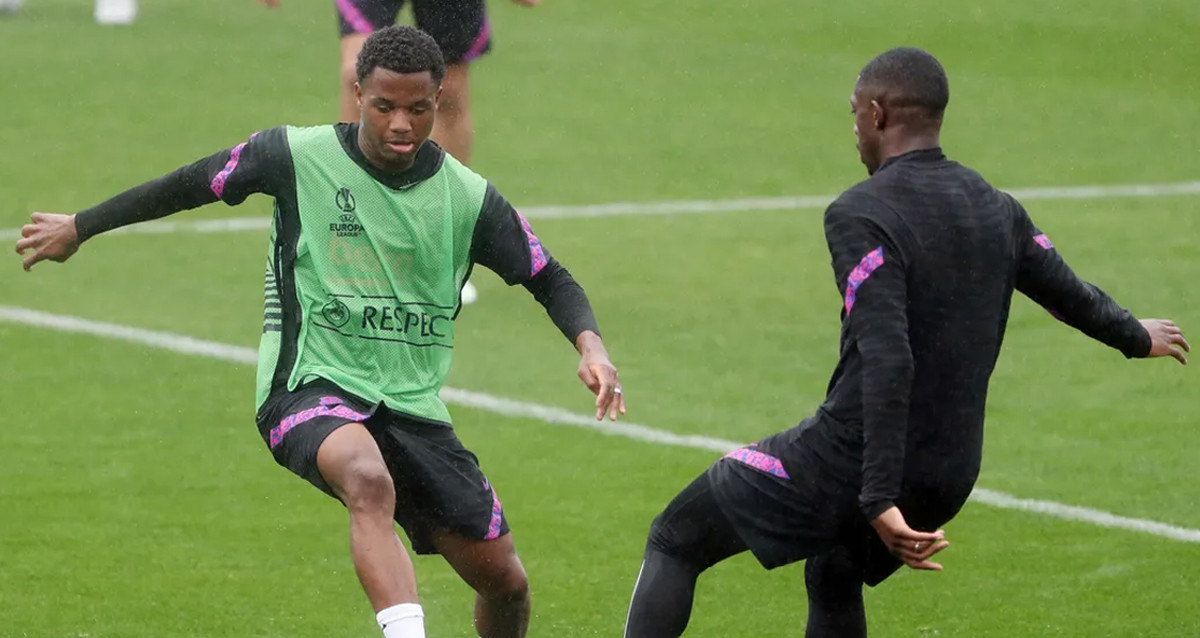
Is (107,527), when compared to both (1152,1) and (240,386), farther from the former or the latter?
(1152,1)

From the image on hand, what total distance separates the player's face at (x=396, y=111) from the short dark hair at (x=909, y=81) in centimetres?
125

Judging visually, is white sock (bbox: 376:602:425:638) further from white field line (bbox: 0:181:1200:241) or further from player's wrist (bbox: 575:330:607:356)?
white field line (bbox: 0:181:1200:241)

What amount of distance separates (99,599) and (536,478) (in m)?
2.08

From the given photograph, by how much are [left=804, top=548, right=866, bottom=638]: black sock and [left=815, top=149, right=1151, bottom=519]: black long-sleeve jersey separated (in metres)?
0.49

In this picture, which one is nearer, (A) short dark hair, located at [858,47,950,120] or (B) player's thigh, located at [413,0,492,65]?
(A) short dark hair, located at [858,47,950,120]

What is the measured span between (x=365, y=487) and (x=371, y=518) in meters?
0.08

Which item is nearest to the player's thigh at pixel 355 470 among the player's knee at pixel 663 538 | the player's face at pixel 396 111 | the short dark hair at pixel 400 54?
the player's knee at pixel 663 538

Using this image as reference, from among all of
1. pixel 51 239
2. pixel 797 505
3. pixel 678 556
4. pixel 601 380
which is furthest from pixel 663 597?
pixel 51 239

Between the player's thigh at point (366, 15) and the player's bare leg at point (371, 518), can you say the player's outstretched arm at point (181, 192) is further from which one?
the player's thigh at point (366, 15)

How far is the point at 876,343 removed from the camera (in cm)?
507

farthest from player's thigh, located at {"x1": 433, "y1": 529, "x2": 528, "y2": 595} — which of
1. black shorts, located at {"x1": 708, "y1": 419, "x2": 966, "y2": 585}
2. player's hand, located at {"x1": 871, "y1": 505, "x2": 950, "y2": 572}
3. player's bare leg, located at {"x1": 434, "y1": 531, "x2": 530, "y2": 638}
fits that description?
player's hand, located at {"x1": 871, "y1": 505, "x2": 950, "y2": 572}

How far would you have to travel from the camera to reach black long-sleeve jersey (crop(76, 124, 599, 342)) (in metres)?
6.03

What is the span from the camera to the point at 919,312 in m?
5.25

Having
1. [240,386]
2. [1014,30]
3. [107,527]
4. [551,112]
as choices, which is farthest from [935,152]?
[1014,30]
